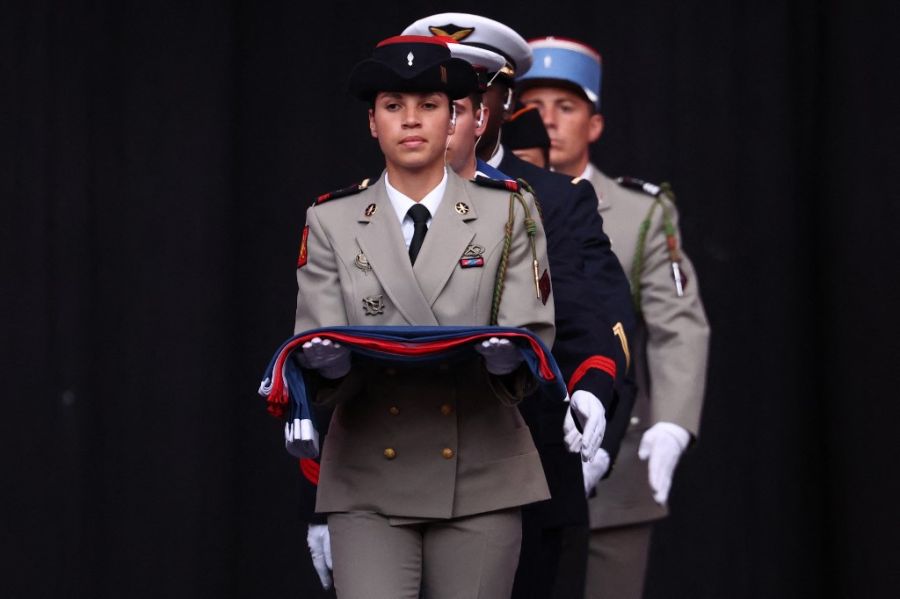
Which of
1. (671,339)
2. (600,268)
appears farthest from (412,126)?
(671,339)

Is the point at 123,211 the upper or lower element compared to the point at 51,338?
upper

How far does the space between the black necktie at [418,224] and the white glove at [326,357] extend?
238mm

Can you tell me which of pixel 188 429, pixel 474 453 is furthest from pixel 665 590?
pixel 474 453

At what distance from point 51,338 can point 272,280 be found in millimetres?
762

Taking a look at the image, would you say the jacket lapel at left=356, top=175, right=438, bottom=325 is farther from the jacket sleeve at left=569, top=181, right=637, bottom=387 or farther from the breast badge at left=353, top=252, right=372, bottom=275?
the jacket sleeve at left=569, top=181, right=637, bottom=387

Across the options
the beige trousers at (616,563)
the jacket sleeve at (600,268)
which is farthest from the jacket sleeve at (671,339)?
the jacket sleeve at (600,268)

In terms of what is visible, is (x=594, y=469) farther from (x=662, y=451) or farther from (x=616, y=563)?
(x=616, y=563)

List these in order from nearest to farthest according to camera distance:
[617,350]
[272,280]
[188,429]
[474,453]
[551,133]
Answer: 1. [474,453]
2. [617,350]
3. [551,133]
4. [188,429]
5. [272,280]

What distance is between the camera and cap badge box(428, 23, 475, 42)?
3818 mm

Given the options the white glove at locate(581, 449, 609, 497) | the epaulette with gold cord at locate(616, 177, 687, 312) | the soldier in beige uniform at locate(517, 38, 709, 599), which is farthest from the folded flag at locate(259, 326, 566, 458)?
the epaulette with gold cord at locate(616, 177, 687, 312)

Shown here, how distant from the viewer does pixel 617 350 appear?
3.49 meters

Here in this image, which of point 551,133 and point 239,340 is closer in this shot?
point 551,133

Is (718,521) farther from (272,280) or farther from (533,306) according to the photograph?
(533,306)

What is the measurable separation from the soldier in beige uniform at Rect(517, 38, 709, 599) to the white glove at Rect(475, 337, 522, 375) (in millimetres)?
1064
